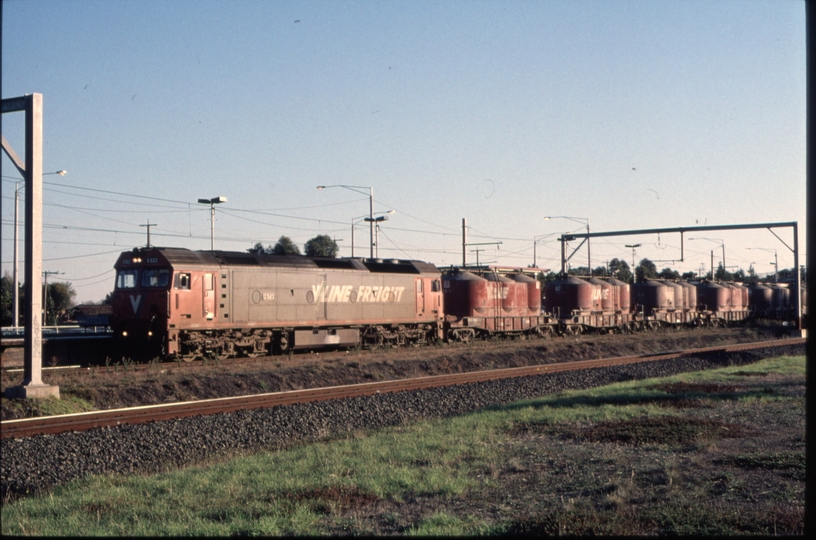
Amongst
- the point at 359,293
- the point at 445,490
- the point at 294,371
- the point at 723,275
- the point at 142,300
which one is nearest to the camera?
the point at 445,490

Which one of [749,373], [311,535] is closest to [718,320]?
[749,373]

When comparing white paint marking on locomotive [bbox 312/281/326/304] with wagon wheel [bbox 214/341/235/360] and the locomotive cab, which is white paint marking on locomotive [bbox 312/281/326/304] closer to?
wagon wheel [bbox 214/341/235/360]

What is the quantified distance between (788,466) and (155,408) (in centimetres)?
1215

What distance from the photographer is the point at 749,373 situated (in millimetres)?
22594

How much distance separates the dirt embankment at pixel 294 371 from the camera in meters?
17.2

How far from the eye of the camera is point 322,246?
7431 centimetres

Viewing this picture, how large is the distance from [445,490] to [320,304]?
789 inches

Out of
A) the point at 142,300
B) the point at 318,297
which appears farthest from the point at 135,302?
the point at 318,297

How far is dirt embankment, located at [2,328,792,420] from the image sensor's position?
56.5ft

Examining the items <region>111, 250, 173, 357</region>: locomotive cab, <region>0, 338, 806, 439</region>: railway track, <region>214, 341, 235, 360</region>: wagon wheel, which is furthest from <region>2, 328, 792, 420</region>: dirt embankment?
<region>111, 250, 173, 357</region>: locomotive cab

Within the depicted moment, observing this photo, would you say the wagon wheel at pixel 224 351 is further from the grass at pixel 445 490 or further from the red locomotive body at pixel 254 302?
the grass at pixel 445 490

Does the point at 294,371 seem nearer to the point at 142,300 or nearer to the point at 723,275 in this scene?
the point at 142,300

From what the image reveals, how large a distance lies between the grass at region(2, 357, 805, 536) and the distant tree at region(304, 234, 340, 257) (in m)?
61.1

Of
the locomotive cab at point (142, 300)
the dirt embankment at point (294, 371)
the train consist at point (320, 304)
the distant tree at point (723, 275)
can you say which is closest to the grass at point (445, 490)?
the dirt embankment at point (294, 371)
